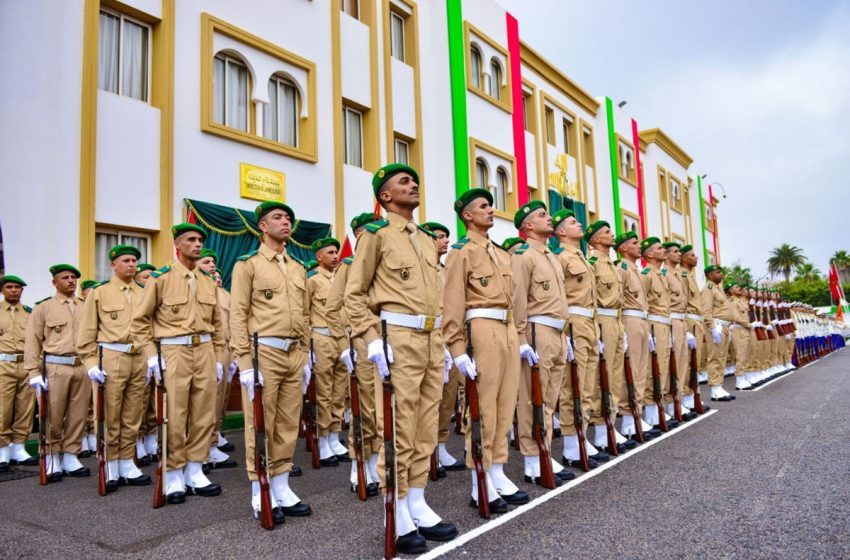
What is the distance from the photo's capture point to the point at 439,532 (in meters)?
3.83

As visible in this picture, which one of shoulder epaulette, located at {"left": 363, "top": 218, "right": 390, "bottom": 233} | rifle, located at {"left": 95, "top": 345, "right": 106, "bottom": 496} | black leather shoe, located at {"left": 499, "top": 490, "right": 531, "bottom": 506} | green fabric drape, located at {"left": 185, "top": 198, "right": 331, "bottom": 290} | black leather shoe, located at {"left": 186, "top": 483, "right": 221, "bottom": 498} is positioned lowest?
black leather shoe, located at {"left": 186, "top": 483, "right": 221, "bottom": 498}

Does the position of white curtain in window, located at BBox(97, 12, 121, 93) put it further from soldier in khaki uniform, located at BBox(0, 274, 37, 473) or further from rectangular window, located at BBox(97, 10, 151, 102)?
soldier in khaki uniform, located at BBox(0, 274, 37, 473)

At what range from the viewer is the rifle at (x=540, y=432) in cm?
502

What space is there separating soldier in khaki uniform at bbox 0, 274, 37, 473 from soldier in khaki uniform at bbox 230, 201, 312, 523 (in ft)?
14.1

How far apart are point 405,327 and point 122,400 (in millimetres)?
3692

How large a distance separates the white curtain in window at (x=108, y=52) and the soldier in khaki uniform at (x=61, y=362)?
323 centimetres

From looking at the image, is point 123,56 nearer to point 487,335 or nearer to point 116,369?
point 116,369

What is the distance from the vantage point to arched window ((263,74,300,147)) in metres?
11.2

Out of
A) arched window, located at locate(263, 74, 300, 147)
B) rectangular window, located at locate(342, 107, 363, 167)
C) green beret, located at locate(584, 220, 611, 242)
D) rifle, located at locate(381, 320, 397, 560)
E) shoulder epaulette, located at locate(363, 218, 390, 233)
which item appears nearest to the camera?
rifle, located at locate(381, 320, 397, 560)

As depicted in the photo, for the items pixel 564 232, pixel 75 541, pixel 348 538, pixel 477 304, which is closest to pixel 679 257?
pixel 564 232

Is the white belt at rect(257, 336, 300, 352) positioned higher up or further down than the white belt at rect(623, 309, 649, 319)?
further down

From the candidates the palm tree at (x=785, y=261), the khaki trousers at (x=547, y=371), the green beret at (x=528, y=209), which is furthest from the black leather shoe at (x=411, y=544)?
the palm tree at (x=785, y=261)

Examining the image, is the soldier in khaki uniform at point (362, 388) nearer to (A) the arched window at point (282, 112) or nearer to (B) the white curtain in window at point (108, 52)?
(B) the white curtain in window at point (108, 52)

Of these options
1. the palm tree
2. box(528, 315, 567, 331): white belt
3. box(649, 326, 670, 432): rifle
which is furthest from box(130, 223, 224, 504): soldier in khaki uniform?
the palm tree
